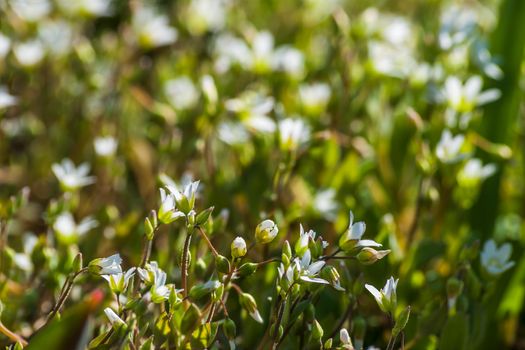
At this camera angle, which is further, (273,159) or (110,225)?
(273,159)

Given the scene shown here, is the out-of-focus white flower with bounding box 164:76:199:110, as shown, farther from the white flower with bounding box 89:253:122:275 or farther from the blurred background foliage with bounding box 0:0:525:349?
the white flower with bounding box 89:253:122:275

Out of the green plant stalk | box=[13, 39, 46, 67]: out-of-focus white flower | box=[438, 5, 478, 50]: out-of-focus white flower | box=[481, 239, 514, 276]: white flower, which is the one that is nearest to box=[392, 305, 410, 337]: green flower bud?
box=[481, 239, 514, 276]: white flower

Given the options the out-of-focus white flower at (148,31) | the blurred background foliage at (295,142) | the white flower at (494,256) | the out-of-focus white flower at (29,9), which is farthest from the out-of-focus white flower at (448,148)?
the out-of-focus white flower at (29,9)

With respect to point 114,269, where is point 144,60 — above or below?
below

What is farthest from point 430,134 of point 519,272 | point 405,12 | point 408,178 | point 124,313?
point 405,12

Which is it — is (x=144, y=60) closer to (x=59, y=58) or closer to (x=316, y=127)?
(x=59, y=58)

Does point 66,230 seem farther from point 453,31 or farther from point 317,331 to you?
point 453,31

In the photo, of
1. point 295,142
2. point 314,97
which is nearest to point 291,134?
point 295,142
